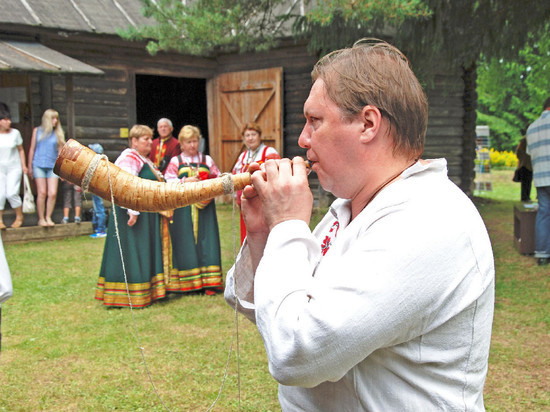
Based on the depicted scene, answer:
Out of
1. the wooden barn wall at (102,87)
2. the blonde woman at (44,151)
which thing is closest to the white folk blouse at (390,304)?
the blonde woman at (44,151)

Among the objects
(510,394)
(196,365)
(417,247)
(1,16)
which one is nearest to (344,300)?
(417,247)

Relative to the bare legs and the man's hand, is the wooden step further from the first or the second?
the man's hand

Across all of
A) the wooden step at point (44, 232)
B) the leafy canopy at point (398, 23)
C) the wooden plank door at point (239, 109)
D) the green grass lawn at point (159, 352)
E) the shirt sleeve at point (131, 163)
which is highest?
the leafy canopy at point (398, 23)

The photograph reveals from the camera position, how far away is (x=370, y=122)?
1.18m

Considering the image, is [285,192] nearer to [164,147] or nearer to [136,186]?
[136,186]

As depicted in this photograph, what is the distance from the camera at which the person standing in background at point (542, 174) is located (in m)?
6.68

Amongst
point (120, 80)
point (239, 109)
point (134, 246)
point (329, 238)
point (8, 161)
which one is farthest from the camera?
point (239, 109)

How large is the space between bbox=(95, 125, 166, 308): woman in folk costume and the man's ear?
14.9 ft

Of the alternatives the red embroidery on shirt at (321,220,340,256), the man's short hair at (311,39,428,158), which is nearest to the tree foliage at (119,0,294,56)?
the red embroidery on shirt at (321,220,340,256)

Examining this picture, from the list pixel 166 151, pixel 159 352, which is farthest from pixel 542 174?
pixel 159 352

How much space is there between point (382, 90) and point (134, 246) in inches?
190

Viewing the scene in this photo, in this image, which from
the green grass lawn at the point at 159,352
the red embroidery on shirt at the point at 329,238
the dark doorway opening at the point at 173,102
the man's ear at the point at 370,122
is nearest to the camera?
the man's ear at the point at 370,122

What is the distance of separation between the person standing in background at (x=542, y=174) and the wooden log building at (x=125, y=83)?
2.71 meters

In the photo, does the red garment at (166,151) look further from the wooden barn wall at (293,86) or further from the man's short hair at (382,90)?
the man's short hair at (382,90)
